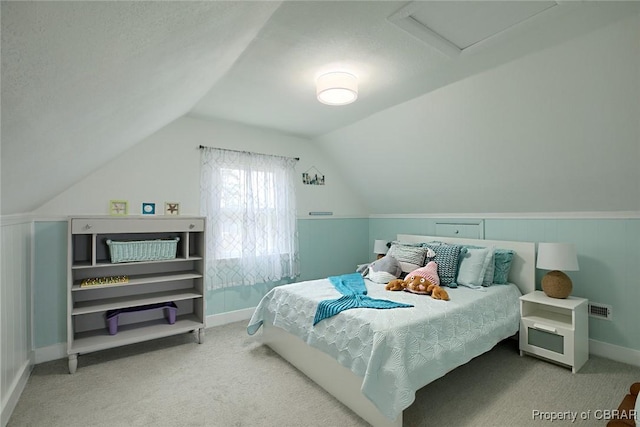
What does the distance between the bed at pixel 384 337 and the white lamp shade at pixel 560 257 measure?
40 cm

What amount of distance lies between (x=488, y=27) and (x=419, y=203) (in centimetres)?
262

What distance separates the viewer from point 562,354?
103 inches

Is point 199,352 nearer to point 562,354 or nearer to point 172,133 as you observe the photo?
point 172,133

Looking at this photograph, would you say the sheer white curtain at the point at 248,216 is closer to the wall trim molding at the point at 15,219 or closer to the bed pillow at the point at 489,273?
the wall trim molding at the point at 15,219

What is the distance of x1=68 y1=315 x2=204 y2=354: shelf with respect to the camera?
2.65 meters

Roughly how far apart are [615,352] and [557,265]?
0.96 metres

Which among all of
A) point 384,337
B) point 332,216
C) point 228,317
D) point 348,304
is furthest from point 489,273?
point 228,317

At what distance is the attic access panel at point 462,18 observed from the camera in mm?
1679

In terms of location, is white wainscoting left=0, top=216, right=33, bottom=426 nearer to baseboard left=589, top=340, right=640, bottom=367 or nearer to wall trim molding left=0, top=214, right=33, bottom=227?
wall trim molding left=0, top=214, right=33, bottom=227

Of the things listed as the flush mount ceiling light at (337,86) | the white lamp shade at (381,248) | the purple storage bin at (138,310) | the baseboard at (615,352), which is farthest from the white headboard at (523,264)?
the purple storage bin at (138,310)

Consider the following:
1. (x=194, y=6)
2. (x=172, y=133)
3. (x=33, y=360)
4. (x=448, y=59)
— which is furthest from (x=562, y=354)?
(x=33, y=360)

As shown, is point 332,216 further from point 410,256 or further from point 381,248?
point 410,256

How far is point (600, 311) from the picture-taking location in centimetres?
292

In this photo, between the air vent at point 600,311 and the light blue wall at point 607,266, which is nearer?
the light blue wall at point 607,266
